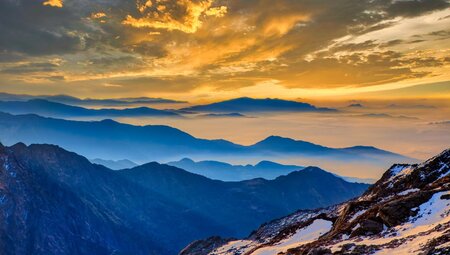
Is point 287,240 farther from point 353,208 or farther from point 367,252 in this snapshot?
point 367,252

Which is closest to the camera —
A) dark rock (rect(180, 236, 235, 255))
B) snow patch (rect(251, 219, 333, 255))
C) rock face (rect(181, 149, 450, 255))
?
rock face (rect(181, 149, 450, 255))

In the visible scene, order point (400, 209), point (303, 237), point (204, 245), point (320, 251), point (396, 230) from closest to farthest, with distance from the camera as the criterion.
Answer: point (320, 251), point (396, 230), point (400, 209), point (303, 237), point (204, 245)

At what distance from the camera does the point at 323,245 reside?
4953 cm

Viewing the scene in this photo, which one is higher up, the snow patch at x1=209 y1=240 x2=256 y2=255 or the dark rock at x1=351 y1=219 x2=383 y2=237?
the dark rock at x1=351 y1=219 x2=383 y2=237

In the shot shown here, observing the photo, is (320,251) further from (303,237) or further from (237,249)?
(237,249)

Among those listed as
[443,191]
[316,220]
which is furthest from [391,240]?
[316,220]

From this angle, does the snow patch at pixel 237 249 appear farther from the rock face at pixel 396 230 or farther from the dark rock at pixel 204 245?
the dark rock at pixel 204 245

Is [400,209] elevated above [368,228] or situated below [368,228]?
above

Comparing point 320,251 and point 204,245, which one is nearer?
point 320,251

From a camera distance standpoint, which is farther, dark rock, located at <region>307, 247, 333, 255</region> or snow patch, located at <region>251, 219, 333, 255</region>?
snow patch, located at <region>251, 219, 333, 255</region>

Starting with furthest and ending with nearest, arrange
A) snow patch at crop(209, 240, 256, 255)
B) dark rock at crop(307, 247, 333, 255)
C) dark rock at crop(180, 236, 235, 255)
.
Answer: dark rock at crop(180, 236, 235, 255), snow patch at crop(209, 240, 256, 255), dark rock at crop(307, 247, 333, 255)

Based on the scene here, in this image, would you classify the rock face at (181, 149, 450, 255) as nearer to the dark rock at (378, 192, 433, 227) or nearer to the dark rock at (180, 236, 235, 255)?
the dark rock at (378, 192, 433, 227)

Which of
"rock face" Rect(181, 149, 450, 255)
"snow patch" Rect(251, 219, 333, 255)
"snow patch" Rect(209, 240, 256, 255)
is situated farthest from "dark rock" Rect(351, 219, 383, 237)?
"snow patch" Rect(209, 240, 256, 255)

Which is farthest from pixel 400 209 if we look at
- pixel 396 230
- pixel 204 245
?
pixel 204 245
